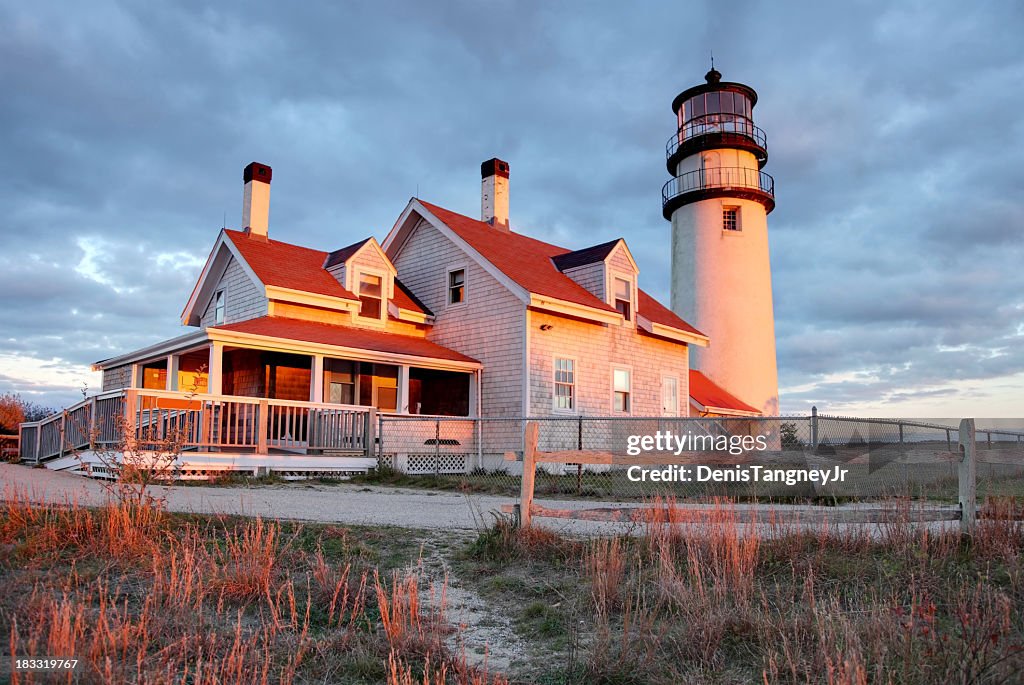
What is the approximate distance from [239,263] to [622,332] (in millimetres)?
11023

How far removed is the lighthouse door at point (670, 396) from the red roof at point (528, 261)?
68.1 inches

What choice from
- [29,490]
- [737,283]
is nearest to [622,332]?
[737,283]

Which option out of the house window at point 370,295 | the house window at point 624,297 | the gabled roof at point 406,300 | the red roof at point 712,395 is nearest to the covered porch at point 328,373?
the house window at point 370,295

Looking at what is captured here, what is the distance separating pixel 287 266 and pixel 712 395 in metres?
14.9

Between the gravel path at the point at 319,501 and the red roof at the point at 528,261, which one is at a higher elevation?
the red roof at the point at 528,261

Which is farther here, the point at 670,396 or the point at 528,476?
the point at 670,396

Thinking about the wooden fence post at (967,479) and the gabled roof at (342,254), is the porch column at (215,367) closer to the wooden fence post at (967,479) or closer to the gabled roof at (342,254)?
the gabled roof at (342,254)

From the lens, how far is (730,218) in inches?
1125

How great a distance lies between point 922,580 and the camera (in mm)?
6070

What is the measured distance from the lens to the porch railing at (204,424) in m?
14.3

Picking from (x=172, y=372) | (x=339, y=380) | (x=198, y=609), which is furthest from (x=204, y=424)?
(x=198, y=609)

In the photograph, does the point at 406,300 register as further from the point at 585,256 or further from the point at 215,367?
the point at 215,367

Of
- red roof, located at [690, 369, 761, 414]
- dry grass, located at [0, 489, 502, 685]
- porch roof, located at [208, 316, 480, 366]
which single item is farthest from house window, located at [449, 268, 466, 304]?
dry grass, located at [0, 489, 502, 685]

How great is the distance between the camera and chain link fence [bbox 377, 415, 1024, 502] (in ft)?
41.0
